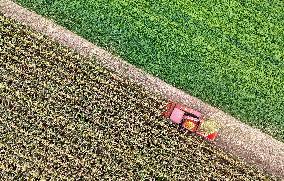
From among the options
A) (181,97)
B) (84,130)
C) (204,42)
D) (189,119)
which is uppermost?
(204,42)

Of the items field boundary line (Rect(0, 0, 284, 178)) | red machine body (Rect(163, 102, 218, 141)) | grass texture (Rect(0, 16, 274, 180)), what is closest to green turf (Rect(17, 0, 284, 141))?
field boundary line (Rect(0, 0, 284, 178))

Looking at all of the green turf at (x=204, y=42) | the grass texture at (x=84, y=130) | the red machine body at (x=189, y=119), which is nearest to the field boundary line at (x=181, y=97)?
the green turf at (x=204, y=42)

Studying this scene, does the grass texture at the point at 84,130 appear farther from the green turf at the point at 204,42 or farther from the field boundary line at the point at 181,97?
the green turf at the point at 204,42

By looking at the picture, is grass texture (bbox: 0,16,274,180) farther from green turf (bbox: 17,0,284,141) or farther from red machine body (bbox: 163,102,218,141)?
green turf (bbox: 17,0,284,141)

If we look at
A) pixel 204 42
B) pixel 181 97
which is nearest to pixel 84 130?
pixel 181 97

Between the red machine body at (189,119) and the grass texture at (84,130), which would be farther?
the red machine body at (189,119)

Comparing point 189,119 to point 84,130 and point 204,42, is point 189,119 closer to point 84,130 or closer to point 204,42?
point 204,42
